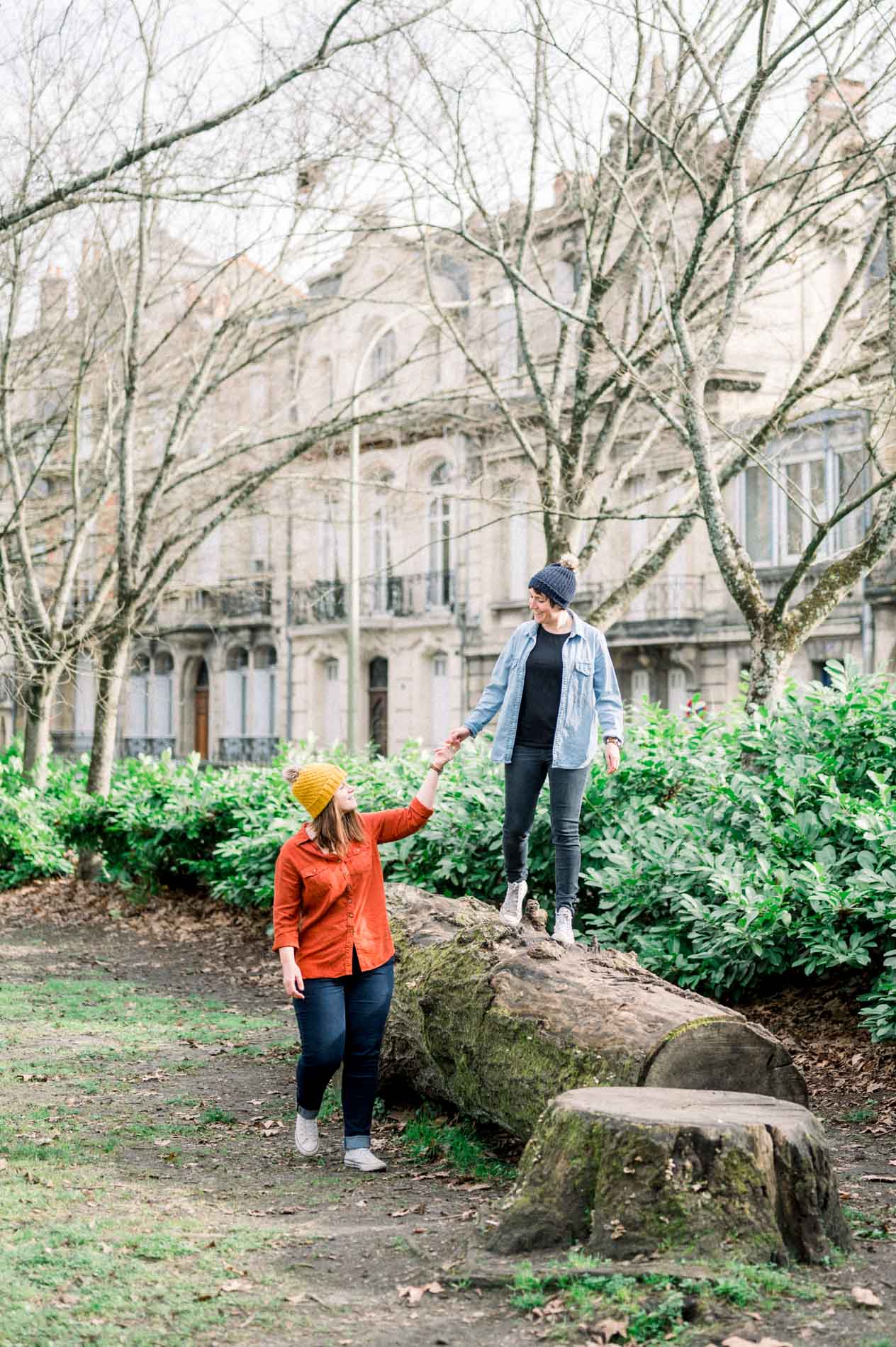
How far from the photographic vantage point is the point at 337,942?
605 cm

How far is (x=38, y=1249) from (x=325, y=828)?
1.95m

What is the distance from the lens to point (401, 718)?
3388 cm

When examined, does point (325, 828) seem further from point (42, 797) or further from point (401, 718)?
point (401, 718)

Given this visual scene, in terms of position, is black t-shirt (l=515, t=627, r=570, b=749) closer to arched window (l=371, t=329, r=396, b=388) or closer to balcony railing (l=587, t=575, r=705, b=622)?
balcony railing (l=587, t=575, r=705, b=622)

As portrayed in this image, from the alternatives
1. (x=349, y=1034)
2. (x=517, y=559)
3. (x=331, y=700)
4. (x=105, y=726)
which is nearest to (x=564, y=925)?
(x=349, y=1034)

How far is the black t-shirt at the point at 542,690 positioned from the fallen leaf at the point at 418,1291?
3228 mm

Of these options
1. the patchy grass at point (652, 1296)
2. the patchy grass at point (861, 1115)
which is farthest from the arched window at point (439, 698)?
the patchy grass at point (652, 1296)

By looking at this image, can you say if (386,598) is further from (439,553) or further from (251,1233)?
(251,1233)

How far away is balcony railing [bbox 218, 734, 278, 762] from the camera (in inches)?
1484

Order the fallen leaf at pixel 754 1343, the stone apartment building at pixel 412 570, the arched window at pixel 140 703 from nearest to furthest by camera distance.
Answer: the fallen leaf at pixel 754 1343, the stone apartment building at pixel 412 570, the arched window at pixel 140 703

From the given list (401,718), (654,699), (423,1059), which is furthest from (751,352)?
(423,1059)

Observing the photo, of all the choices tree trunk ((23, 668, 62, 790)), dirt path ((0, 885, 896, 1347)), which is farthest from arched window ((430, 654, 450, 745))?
dirt path ((0, 885, 896, 1347))

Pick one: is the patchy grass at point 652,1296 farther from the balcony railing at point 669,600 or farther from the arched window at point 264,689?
the arched window at point 264,689

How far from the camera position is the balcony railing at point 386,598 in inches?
1308
